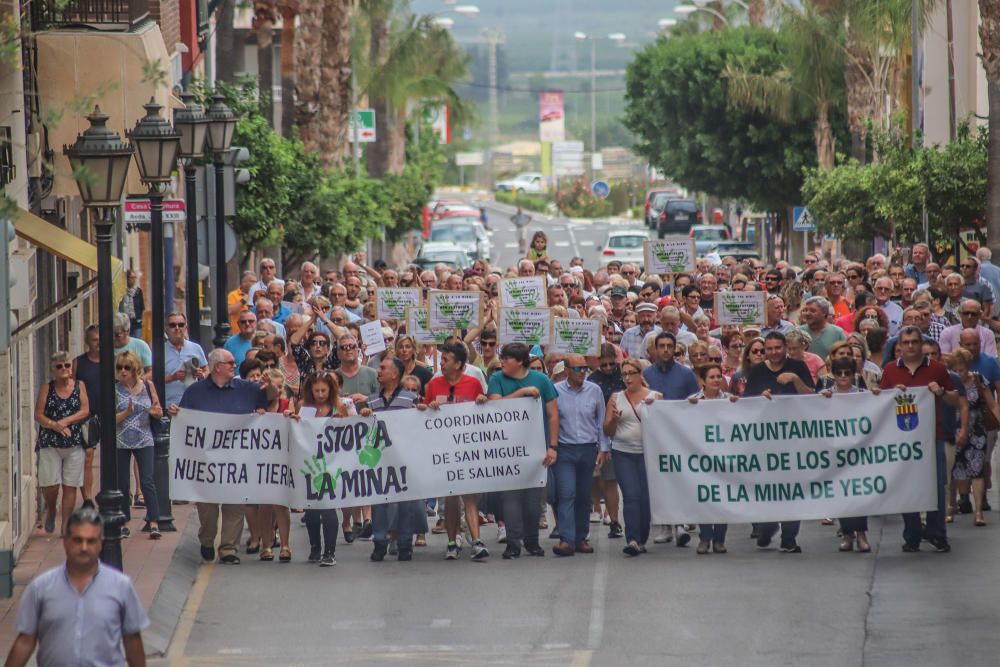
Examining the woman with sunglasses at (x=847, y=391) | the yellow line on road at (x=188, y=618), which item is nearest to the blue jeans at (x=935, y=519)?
the woman with sunglasses at (x=847, y=391)

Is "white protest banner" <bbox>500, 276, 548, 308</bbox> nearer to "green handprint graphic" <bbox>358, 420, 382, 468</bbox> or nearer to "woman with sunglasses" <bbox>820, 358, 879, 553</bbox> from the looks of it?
"woman with sunglasses" <bbox>820, 358, 879, 553</bbox>

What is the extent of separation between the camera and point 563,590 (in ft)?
45.0

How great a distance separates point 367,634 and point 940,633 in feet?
11.9

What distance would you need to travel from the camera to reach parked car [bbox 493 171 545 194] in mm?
144125

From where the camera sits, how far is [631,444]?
587 inches

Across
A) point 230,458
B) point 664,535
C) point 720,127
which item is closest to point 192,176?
point 230,458

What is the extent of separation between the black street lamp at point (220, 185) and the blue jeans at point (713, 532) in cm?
643

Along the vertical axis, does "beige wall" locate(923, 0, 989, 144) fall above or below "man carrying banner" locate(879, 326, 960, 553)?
above

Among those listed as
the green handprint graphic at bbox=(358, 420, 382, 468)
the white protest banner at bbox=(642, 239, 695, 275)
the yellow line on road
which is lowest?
the yellow line on road

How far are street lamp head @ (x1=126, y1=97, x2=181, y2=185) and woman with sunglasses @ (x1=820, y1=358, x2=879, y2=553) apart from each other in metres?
5.55

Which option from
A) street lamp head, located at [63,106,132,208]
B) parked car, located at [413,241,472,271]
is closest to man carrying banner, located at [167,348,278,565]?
street lamp head, located at [63,106,132,208]

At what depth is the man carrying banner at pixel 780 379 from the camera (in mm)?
15062

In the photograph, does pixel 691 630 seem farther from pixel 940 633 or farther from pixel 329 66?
pixel 329 66

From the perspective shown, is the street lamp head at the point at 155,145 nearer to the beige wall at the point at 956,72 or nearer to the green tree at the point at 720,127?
the beige wall at the point at 956,72
